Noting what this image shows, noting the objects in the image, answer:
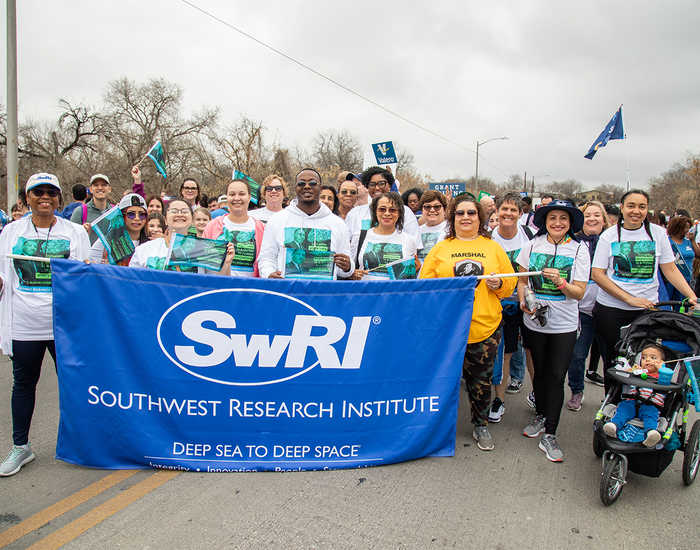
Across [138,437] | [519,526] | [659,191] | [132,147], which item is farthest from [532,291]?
[659,191]

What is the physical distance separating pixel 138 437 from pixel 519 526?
262 cm

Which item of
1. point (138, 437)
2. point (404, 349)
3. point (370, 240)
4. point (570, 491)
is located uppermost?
point (370, 240)

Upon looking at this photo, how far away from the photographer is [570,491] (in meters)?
3.50

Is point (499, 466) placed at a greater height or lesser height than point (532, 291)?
lesser

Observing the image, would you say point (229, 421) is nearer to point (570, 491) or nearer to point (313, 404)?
point (313, 404)

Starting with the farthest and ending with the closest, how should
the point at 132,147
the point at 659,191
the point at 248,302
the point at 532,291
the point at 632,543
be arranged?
1. the point at 659,191
2. the point at 132,147
3. the point at 532,291
4. the point at 248,302
5. the point at 632,543

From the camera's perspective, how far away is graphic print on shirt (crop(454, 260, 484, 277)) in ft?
13.2

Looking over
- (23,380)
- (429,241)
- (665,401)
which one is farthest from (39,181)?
(665,401)

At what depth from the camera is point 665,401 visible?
3578mm

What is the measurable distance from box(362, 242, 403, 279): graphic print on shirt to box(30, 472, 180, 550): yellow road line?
2.30m

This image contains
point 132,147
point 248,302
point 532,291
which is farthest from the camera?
→ point 132,147

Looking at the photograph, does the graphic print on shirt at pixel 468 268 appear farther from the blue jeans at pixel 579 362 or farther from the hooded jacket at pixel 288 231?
the blue jeans at pixel 579 362

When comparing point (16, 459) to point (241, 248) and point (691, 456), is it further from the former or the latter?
point (691, 456)

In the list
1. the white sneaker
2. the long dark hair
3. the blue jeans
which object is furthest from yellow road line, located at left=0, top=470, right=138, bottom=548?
the blue jeans
